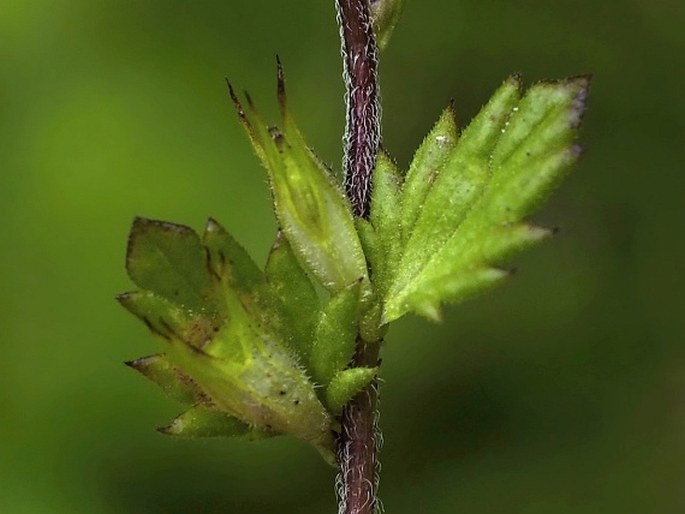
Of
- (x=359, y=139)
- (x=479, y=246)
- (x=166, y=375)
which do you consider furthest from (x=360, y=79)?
(x=166, y=375)

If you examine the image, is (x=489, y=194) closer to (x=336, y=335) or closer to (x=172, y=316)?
(x=336, y=335)

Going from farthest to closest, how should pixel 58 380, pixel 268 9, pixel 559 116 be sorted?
1. pixel 268 9
2. pixel 58 380
3. pixel 559 116

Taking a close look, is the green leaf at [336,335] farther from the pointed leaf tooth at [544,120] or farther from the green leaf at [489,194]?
the pointed leaf tooth at [544,120]

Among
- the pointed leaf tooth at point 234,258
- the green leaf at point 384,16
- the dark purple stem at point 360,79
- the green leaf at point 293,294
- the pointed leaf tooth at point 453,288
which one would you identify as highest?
the green leaf at point 384,16

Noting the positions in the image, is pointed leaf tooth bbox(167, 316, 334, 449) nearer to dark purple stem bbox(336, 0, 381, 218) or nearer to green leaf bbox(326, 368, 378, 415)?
green leaf bbox(326, 368, 378, 415)

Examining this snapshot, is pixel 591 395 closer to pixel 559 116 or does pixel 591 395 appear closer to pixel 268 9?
pixel 268 9

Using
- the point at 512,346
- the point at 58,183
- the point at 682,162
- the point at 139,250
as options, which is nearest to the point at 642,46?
the point at 682,162

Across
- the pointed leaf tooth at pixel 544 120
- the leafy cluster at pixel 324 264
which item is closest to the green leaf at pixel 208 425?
the leafy cluster at pixel 324 264
